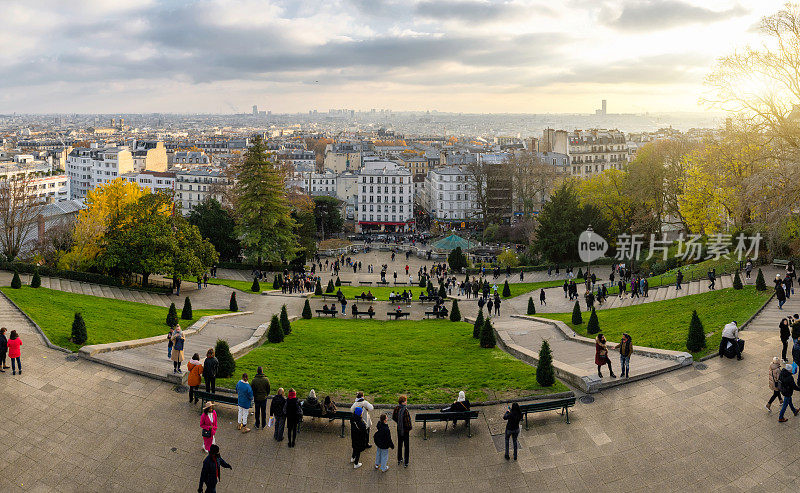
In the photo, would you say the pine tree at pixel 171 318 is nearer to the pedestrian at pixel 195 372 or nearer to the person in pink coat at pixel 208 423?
the pedestrian at pixel 195 372

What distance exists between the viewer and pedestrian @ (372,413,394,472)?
13.7 m

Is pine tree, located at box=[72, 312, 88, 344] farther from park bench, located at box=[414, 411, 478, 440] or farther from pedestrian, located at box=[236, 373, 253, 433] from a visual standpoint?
park bench, located at box=[414, 411, 478, 440]

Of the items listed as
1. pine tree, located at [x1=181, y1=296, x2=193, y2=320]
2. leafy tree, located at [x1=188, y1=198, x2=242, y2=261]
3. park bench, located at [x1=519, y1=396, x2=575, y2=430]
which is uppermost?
leafy tree, located at [x1=188, y1=198, x2=242, y2=261]

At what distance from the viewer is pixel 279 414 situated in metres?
15.1

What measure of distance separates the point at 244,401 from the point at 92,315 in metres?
15.2

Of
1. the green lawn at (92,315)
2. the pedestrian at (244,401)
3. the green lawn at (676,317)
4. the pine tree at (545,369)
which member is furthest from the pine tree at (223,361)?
the green lawn at (676,317)

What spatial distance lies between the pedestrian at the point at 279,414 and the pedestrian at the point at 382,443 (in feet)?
7.75

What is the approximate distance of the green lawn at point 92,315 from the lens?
2392 cm

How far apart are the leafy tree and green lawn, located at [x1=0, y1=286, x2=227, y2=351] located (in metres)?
24.0

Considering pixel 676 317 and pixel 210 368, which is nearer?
pixel 210 368

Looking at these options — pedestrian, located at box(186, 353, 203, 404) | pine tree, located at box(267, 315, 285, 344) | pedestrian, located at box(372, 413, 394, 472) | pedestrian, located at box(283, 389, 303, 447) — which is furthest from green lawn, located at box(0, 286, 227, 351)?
pedestrian, located at box(372, 413, 394, 472)

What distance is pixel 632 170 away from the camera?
57.3 m

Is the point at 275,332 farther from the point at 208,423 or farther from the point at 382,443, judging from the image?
the point at 382,443

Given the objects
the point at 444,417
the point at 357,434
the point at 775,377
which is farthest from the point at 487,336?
the point at 357,434
